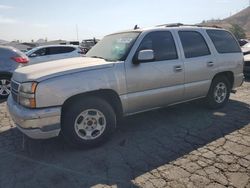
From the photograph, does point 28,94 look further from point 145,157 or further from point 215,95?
point 215,95

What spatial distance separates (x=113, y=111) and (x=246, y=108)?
350 centimetres

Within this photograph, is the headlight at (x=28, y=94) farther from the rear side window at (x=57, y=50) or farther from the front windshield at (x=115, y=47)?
the rear side window at (x=57, y=50)

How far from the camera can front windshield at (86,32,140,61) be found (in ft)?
15.5

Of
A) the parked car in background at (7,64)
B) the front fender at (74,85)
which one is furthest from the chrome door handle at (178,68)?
the parked car in background at (7,64)

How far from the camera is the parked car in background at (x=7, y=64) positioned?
803cm

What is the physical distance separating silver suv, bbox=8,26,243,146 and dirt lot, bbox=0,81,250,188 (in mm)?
412

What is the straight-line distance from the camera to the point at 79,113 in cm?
412

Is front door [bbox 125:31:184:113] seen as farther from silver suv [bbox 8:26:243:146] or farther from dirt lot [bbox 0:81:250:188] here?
dirt lot [bbox 0:81:250:188]

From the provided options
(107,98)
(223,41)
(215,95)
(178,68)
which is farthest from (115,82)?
(223,41)

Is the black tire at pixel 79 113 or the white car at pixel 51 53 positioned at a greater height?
the white car at pixel 51 53

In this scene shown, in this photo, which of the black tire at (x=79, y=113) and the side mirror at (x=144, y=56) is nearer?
the black tire at (x=79, y=113)

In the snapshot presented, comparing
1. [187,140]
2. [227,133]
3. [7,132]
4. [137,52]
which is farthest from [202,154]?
[7,132]

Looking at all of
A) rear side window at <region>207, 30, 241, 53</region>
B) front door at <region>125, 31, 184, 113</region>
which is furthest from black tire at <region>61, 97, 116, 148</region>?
rear side window at <region>207, 30, 241, 53</region>

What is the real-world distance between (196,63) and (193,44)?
0.41 metres
